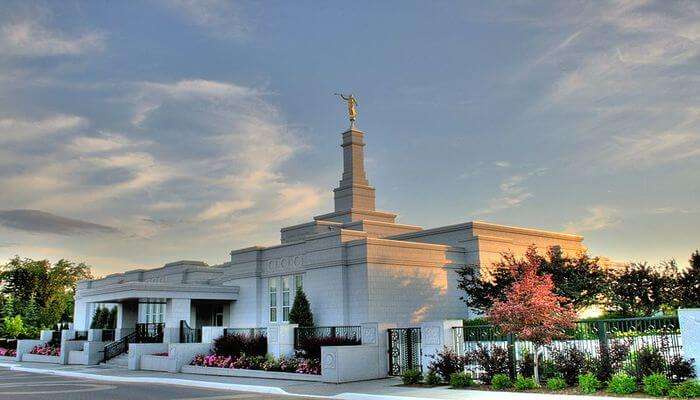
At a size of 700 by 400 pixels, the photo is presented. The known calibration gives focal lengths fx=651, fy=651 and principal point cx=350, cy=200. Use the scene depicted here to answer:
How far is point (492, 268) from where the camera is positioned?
35250mm

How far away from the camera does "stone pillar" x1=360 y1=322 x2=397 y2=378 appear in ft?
73.0

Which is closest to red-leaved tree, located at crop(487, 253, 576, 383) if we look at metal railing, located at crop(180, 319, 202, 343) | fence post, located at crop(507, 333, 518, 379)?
fence post, located at crop(507, 333, 518, 379)

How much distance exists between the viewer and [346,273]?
32.6m

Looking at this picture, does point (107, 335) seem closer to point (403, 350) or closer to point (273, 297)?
point (273, 297)

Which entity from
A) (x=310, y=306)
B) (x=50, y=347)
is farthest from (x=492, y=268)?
(x=50, y=347)

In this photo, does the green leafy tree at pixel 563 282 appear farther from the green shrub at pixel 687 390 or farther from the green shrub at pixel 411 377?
the green shrub at pixel 687 390

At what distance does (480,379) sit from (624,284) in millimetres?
16832

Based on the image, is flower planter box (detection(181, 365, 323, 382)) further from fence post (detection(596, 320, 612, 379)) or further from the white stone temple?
fence post (detection(596, 320, 612, 379))

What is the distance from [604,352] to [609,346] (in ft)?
1.45

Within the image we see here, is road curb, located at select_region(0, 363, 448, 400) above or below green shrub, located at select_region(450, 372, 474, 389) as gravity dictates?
below

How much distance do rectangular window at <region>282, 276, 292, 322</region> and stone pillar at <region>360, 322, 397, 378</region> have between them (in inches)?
570

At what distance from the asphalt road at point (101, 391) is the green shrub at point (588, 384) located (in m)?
7.59

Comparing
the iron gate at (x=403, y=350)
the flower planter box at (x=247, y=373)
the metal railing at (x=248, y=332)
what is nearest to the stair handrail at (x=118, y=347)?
the metal railing at (x=248, y=332)

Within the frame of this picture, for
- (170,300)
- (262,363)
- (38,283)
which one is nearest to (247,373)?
(262,363)
